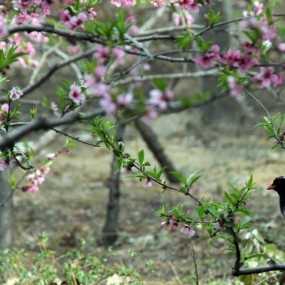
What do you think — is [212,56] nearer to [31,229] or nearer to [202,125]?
[31,229]

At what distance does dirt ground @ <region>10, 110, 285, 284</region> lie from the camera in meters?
7.59

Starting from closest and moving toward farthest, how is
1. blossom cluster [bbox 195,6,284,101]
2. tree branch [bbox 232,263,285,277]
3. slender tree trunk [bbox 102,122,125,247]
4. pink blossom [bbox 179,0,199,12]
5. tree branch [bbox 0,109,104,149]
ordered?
tree branch [bbox 0,109,104,149] < blossom cluster [bbox 195,6,284,101] < tree branch [bbox 232,263,285,277] < pink blossom [bbox 179,0,199,12] < slender tree trunk [bbox 102,122,125,247]

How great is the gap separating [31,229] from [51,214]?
63 cm

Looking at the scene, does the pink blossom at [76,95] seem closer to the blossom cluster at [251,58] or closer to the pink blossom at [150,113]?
the blossom cluster at [251,58]

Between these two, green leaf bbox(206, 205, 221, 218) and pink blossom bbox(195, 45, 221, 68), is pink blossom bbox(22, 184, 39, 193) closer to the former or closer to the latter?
green leaf bbox(206, 205, 221, 218)

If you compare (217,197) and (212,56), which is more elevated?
(217,197)

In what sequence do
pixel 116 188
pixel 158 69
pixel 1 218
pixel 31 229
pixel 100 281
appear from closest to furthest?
pixel 100 281 < pixel 1 218 < pixel 116 188 < pixel 31 229 < pixel 158 69

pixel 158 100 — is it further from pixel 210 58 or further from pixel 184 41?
pixel 184 41

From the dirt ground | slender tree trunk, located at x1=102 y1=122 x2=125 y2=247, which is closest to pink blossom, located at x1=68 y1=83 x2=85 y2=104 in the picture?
the dirt ground

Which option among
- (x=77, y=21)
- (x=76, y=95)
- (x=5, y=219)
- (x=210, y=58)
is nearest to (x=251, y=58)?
(x=210, y=58)

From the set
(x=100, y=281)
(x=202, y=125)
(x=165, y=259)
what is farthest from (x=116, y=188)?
(x=202, y=125)

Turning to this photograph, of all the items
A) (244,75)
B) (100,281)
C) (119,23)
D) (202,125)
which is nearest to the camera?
(119,23)

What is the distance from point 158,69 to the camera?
16953 mm

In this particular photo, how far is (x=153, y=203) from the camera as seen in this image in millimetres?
10344
